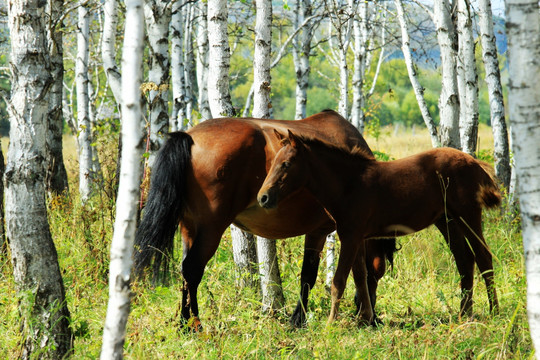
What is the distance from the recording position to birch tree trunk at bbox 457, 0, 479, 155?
24.6ft

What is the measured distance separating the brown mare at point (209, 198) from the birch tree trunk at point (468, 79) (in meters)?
3.14

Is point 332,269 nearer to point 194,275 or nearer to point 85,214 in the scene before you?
point 194,275

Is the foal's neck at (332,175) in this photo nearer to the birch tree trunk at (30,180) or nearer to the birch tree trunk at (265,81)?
the birch tree trunk at (265,81)

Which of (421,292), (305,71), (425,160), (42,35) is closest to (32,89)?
(42,35)

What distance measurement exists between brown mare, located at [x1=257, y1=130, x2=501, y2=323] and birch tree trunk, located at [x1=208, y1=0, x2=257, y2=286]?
44.2 inches

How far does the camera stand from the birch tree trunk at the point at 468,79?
749 centimetres

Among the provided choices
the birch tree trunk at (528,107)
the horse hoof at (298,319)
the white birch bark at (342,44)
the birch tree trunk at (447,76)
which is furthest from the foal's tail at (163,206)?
the birch tree trunk at (447,76)

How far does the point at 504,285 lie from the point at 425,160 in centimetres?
171

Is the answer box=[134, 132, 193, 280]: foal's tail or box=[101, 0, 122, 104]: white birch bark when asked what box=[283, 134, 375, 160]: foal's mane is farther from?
box=[101, 0, 122, 104]: white birch bark

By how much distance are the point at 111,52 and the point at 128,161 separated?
497 cm

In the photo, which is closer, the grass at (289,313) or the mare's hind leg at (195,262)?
the grass at (289,313)

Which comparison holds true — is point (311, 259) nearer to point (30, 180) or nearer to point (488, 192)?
point (488, 192)

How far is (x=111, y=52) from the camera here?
23.9ft

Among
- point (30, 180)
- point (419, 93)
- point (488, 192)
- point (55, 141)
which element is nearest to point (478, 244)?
point (488, 192)
